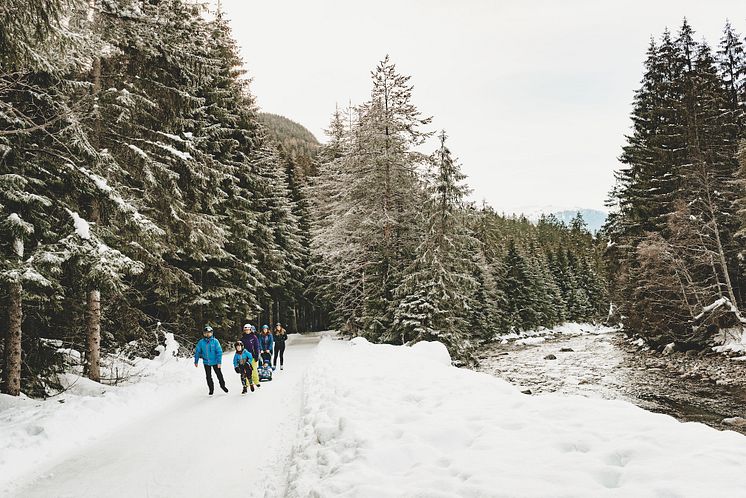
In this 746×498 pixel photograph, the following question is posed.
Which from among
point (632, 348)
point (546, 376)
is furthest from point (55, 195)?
point (632, 348)

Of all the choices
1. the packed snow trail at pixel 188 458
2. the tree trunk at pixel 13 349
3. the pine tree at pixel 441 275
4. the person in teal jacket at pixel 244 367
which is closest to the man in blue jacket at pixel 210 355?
the person in teal jacket at pixel 244 367

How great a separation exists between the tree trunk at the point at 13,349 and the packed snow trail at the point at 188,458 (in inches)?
102

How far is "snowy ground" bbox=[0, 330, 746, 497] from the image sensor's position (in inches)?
143

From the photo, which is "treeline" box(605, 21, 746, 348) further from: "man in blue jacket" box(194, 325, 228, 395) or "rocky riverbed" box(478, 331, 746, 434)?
"man in blue jacket" box(194, 325, 228, 395)

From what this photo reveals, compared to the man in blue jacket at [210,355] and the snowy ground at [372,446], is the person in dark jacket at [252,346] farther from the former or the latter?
the snowy ground at [372,446]

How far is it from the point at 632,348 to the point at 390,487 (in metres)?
29.6

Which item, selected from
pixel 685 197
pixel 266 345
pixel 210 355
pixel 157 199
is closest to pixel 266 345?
pixel 266 345

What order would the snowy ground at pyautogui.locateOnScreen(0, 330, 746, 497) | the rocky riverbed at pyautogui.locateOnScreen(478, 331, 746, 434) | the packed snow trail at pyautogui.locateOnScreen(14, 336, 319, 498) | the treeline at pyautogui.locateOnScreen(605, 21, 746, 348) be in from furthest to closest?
the treeline at pyautogui.locateOnScreen(605, 21, 746, 348)
the rocky riverbed at pyautogui.locateOnScreen(478, 331, 746, 434)
the packed snow trail at pyautogui.locateOnScreen(14, 336, 319, 498)
the snowy ground at pyautogui.locateOnScreen(0, 330, 746, 497)

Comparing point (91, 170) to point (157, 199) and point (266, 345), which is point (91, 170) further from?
point (266, 345)

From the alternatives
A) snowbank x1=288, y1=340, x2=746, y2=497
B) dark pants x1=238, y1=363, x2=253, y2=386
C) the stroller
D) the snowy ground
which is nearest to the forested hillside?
the snowy ground

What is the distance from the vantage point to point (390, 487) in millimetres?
4129

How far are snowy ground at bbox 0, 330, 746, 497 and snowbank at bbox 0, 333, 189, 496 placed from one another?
0.03 metres

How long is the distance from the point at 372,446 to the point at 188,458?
112 inches

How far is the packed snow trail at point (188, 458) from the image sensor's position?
16.8 feet
